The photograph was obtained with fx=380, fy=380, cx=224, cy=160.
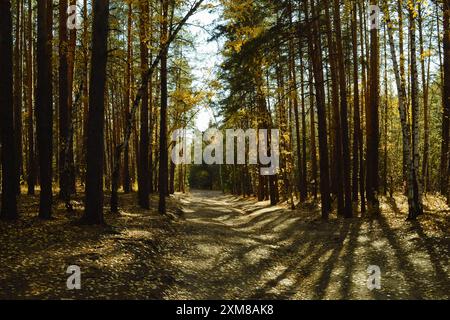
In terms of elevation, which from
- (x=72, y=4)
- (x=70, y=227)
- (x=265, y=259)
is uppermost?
(x=72, y=4)

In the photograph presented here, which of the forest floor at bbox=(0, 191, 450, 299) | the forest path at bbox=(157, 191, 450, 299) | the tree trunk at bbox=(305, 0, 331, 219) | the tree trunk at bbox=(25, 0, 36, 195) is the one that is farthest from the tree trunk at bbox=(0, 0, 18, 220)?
the tree trunk at bbox=(305, 0, 331, 219)

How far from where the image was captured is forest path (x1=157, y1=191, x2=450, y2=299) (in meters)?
7.80

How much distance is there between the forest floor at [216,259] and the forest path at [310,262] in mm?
26

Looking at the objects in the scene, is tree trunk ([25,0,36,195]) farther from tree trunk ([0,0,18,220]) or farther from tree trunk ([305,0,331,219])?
tree trunk ([305,0,331,219])

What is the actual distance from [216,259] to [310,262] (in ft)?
8.59

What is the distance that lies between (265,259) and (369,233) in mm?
4513

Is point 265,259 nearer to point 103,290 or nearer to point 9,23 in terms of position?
point 103,290

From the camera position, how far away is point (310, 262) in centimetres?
1054

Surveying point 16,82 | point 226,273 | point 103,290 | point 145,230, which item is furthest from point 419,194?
point 16,82

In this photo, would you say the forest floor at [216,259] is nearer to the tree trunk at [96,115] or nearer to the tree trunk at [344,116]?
the tree trunk at [96,115]

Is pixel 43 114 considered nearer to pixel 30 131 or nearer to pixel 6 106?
pixel 6 106

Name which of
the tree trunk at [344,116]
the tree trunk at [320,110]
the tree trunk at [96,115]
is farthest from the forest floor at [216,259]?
the tree trunk at [320,110]

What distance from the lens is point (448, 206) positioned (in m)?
15.4

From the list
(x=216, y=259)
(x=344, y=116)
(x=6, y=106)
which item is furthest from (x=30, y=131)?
(x=344, y=116)
